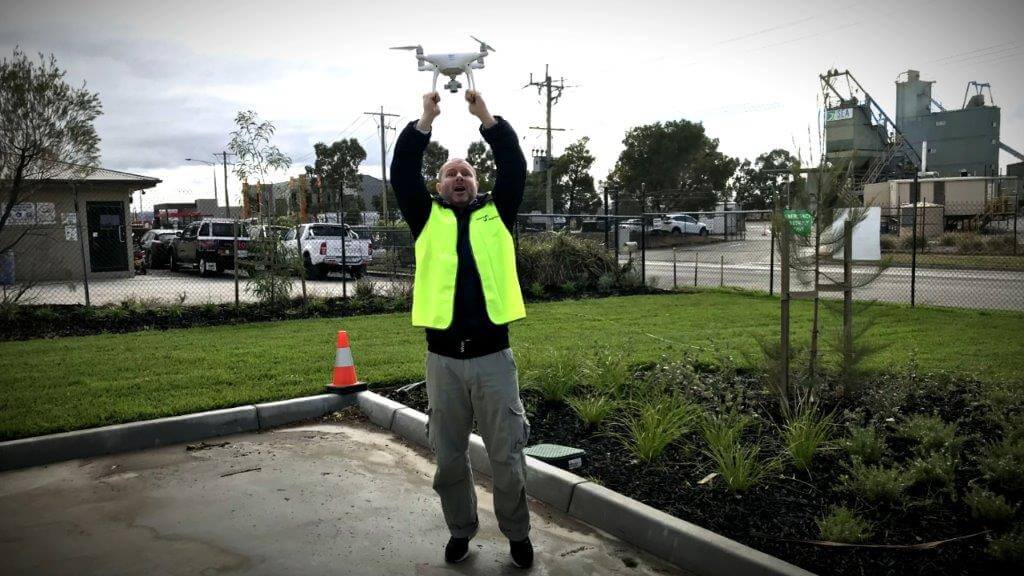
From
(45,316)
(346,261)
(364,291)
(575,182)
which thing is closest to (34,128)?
(45,316)

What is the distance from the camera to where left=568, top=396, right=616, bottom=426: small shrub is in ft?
18.5

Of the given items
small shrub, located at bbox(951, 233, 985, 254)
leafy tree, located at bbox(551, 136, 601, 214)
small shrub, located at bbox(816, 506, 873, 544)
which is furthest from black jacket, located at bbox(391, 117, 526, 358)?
leafy tree, located at bbox(551, 136, 601, 214)

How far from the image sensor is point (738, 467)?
4.34 m

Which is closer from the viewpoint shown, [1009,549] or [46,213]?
[1009,549]

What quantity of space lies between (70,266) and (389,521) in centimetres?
2302

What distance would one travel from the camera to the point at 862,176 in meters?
6.46

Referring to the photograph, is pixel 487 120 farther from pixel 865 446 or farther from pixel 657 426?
pixel 865 446

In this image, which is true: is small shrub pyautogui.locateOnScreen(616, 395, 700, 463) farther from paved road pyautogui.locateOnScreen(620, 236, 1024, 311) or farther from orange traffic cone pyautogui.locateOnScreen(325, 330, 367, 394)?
orange traffic cone pyautogui.locateOnScreen(325, 330, 367, 394)

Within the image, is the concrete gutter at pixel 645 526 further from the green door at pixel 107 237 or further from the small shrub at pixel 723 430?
the green door at pixel 107 237

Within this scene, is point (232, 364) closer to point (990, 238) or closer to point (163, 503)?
point (163, 503)

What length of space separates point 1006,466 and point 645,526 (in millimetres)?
2021

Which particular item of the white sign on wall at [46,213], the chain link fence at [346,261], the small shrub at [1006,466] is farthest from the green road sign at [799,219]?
the white sign on wall at [46,213]

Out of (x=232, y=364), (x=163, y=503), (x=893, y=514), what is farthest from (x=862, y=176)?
(x=232, y=364)

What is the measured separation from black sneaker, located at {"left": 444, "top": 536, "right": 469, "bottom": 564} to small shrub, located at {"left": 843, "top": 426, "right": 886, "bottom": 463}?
243cm
